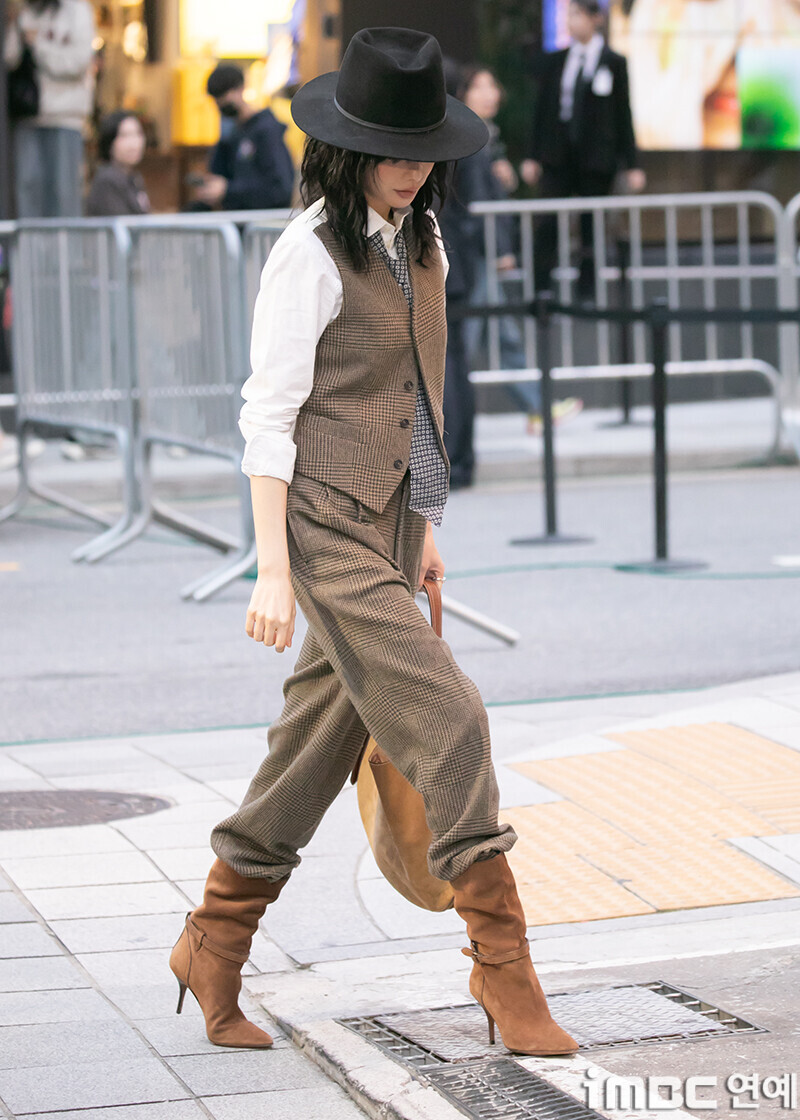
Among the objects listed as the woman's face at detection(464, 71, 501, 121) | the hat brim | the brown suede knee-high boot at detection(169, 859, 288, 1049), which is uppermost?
the woman's face at detection(464, 71, 501, 121)

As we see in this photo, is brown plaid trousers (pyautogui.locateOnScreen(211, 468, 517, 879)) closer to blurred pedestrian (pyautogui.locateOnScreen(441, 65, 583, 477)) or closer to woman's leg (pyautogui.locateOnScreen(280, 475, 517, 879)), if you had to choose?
woman's leg (pyautogui.locateOnScreen(280, 475, 517, 879))

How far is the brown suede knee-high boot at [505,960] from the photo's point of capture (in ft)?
10.9

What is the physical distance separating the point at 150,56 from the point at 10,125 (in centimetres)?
161

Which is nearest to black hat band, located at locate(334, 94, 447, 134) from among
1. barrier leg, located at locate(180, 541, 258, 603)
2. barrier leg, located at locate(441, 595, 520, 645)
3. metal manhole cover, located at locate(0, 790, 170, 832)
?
metal manhole cover, located at locate(0, 790, 170, 832)

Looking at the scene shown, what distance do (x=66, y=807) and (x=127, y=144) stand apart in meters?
8.48

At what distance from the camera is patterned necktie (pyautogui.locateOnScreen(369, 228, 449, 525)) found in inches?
139

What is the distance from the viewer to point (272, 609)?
3391 mm

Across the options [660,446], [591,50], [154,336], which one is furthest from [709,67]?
[154,336]

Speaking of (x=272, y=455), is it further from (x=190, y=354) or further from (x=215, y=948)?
(x=190, y=354)

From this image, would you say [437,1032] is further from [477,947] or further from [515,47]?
[515,47]

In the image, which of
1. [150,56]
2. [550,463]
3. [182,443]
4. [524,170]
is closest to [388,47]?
[182,443]

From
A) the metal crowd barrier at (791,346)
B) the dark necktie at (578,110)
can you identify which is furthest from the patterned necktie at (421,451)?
the dark necktie at (578,110)

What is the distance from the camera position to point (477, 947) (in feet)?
11.1

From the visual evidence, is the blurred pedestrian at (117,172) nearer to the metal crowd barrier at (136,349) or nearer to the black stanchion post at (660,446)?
the metal crowd barrier at (136,349)
